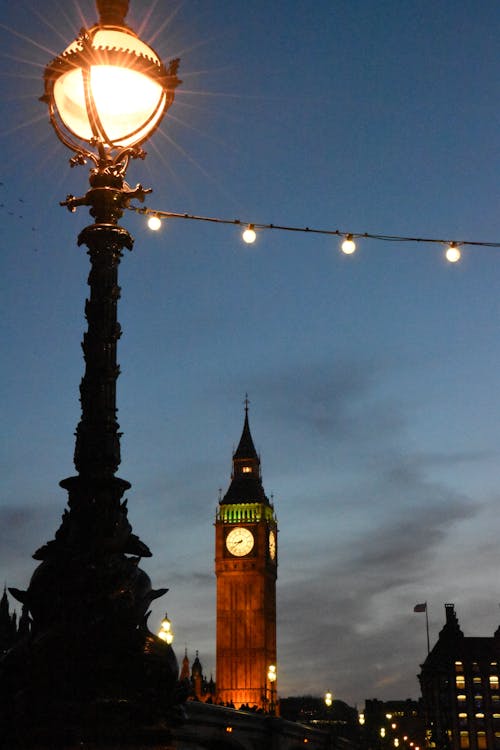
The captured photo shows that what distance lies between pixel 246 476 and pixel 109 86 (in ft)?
474

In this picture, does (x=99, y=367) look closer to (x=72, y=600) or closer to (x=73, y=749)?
(x=72, y=600)

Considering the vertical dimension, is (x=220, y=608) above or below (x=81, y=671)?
above

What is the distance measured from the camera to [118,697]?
21.8 ft

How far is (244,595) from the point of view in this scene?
138 m

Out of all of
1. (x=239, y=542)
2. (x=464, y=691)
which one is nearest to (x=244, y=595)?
(x=239, y=542)

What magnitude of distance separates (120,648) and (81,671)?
1.01 feet

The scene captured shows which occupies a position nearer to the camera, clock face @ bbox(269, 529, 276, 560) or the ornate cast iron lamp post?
the ornate cast iron lamp post

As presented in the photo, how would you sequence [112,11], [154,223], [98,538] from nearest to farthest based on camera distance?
[98,538] < [112,11] < [154,223]

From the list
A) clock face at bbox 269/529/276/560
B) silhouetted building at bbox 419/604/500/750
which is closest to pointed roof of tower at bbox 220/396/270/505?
clock face at bbox 269/529/276/560

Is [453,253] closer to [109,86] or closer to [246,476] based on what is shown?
[109,86]

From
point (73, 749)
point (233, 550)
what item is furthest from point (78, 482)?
point (233, 550)

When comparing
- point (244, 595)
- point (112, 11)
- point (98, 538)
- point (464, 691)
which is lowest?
point (98, 538)

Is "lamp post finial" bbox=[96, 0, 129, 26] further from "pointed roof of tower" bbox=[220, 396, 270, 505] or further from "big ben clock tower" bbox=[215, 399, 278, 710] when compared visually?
"pointed roof of tower" bbox=[220, 396, 270, 505]

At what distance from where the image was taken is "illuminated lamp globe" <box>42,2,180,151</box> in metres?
7.95
